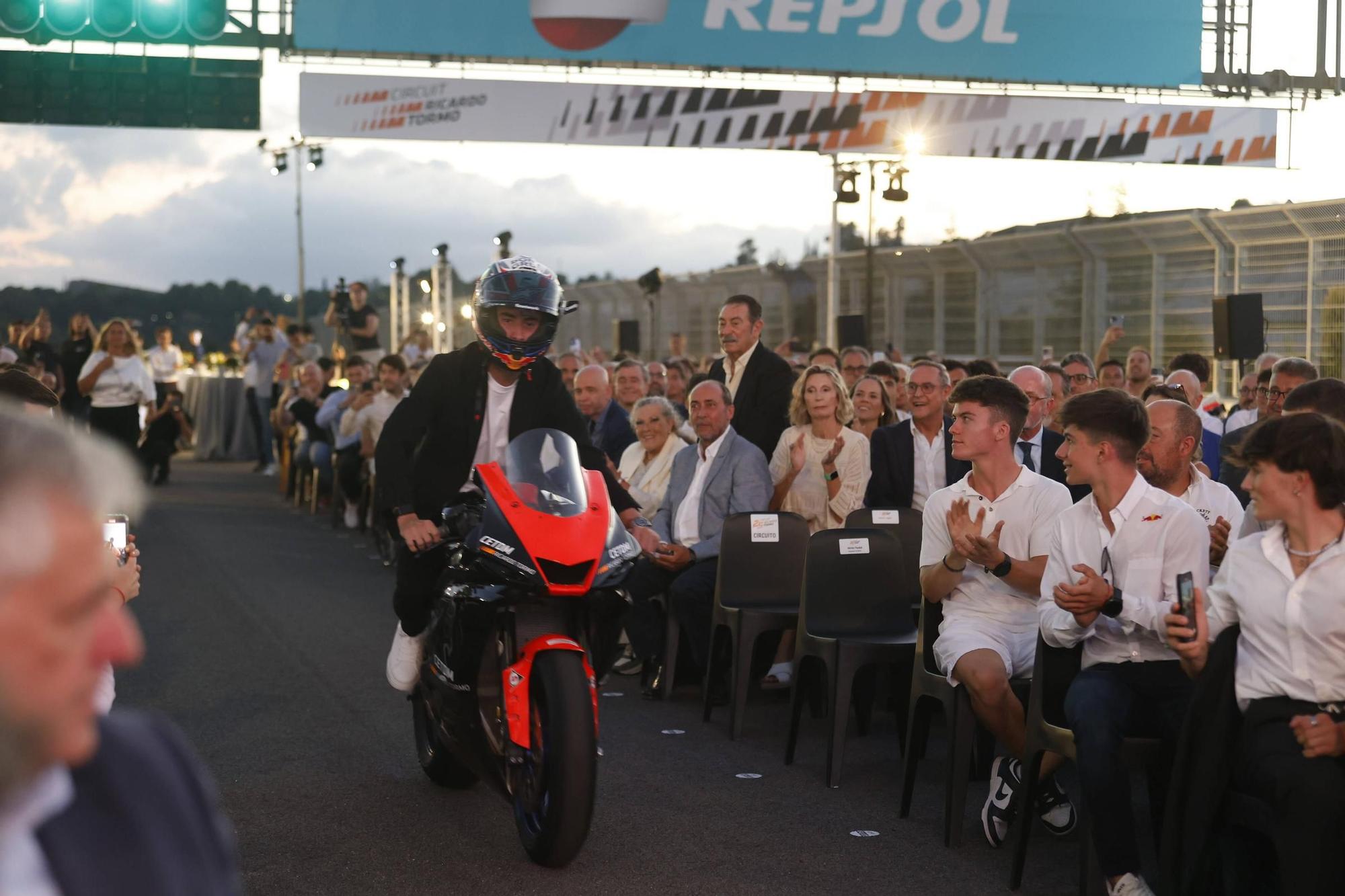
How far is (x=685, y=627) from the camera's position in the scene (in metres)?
7.64

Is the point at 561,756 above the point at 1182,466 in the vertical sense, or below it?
below

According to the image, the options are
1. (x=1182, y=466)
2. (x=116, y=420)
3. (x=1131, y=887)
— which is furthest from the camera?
(x=116, y=420)

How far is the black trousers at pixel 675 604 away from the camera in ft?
25.0

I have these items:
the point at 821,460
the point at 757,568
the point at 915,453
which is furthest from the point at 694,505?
the point at 915,453

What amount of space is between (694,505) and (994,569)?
9.23 feet

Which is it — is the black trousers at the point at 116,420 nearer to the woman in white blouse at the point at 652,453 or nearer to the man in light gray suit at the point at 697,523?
the woman in white blouse at the point at 652,453

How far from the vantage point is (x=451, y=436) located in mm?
5414

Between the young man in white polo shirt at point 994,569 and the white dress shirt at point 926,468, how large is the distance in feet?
7.03

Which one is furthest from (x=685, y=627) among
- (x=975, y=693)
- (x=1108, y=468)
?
(x=1108, y=468)

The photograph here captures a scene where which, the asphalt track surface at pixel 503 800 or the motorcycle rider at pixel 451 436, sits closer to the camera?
the asphalt track surface at pixel 503 800

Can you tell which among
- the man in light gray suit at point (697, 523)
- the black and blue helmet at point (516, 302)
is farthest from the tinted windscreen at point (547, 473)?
the man in light gray suit at point (697, 523)

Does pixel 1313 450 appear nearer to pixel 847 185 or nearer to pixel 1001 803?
pixel 1001 803

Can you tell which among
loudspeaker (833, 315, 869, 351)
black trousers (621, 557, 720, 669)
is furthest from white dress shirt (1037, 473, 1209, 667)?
loudspeaker (833, 315, 869, 351)

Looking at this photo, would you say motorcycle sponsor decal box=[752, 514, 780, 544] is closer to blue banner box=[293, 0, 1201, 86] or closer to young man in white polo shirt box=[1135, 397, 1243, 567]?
young man in white polo shirt box=[1135, 397, 1243, 567]
